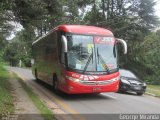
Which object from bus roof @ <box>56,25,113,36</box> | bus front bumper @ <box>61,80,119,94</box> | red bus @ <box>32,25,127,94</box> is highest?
bus roof @ <box>56,25,113,36</box>

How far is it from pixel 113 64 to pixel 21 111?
6282 mm

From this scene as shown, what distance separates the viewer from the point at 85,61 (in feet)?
51.9

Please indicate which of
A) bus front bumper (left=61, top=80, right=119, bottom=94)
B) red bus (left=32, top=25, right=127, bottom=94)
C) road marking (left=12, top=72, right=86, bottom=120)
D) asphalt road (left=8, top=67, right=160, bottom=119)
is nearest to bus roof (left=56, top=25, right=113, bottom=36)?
red bus (left=32, top=25, right=127, bottom=94)

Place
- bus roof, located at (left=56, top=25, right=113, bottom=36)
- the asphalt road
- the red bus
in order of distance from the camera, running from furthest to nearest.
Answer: bus roof, located at (left=56, top=25, right=113, bottom=36) < the red bus < the asphalt road

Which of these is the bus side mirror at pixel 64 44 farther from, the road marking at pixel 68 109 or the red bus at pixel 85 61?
the road marking at pixel 68 109

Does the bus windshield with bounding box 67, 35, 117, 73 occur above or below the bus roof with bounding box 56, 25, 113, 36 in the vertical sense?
below

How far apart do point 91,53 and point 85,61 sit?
1.71ft

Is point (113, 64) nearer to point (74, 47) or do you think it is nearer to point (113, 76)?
point (113, 76)

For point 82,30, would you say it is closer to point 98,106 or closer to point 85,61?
point 85,61

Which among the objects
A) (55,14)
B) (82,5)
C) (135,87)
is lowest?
(135,87)

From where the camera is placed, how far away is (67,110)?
1299 centimetres

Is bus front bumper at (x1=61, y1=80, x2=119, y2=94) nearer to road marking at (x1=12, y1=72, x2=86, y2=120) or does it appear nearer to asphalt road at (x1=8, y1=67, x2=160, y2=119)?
asphalt road at (x1=8, y1=67, x2=160, y2=119)

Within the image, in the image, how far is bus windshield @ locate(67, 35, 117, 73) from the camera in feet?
51.7

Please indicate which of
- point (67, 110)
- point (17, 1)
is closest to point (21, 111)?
point (67, 110)
